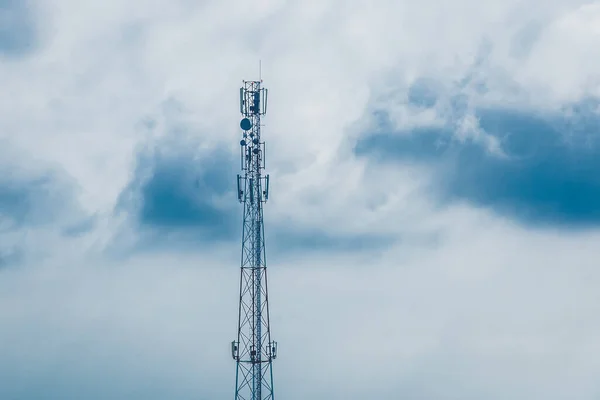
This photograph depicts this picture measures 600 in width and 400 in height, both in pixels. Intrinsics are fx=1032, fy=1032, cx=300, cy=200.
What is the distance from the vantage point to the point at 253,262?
82062 millimetres

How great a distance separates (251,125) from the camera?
82.6m

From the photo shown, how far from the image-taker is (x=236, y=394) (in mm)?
80938

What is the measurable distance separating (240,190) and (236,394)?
16.0 m

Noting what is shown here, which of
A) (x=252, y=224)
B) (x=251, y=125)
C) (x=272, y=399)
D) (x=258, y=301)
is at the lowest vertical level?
(x=272, y=399)

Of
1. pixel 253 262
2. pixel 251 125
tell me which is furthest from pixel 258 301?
pixel 251 125

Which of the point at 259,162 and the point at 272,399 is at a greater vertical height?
the point at 259,162

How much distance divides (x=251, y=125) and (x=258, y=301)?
1404cm

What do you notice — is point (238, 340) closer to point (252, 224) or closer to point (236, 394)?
point (236, 394)

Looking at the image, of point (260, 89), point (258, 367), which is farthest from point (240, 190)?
point (258, 367)

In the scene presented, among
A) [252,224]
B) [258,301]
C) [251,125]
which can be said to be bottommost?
[258,301]

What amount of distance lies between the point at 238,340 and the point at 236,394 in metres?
4.20

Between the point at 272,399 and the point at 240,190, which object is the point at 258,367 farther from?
the point at 240,190

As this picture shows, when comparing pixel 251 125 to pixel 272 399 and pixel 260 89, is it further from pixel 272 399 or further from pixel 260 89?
pixel 272 399

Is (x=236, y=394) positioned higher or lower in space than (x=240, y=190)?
lower
